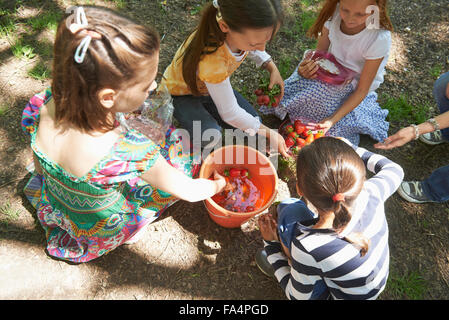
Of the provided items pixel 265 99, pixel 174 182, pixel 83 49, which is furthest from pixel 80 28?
pixel 265 99

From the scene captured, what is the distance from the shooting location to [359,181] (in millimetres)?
1433

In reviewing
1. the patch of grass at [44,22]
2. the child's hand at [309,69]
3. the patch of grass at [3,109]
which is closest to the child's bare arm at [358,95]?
the child's hand at [309,69]

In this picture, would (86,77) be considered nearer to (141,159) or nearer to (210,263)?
(141,159)

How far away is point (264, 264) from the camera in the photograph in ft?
7.04

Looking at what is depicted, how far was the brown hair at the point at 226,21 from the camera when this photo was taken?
5.77 feet

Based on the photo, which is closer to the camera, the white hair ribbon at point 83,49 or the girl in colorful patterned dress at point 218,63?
the white hair ribbon at point 83,49

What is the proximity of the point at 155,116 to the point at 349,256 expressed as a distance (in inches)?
60.2

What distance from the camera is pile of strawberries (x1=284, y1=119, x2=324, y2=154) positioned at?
253 cm

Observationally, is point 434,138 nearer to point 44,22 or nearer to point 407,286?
point 407,286

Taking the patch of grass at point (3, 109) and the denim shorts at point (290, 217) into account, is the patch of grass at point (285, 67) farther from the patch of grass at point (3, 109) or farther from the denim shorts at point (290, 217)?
the patch of grass at point (3, 109)

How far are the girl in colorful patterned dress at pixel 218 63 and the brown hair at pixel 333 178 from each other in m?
0.78
